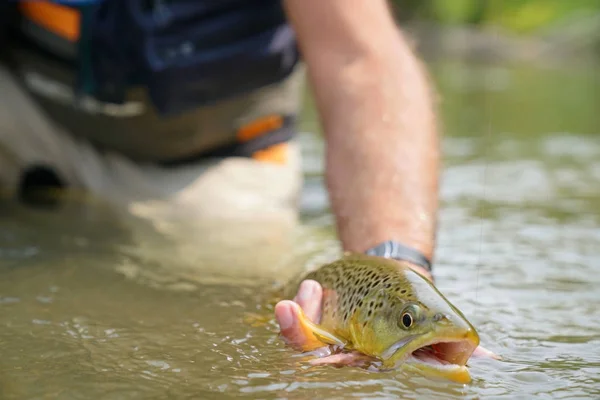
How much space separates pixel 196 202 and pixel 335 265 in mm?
1431

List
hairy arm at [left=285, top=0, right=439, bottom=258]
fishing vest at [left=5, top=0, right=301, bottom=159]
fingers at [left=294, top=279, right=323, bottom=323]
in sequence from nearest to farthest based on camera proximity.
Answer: fingers at [left=294, top=279, right=323, bottom=323] → hairy arm at [left=285, top=0, right=439, bottom=258] → fishing vest at [left=5, top=0, right=301, bottom=159]

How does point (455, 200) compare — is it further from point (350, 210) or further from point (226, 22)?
point (350, 210)

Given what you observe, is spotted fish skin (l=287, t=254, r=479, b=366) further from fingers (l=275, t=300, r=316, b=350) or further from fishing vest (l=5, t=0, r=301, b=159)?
Answer: fishing vest (l=5, t=0, r=301, b=159)

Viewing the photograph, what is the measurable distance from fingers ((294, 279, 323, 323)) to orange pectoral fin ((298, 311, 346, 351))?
72 mm

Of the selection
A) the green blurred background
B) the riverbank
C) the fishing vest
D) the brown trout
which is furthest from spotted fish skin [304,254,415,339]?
the green blurred background

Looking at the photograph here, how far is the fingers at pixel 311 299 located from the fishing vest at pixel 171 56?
1.30 metres

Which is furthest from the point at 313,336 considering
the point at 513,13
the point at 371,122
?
the point at 513,13

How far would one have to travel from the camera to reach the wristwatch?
70.5 inches

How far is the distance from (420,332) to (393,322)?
0.07 m

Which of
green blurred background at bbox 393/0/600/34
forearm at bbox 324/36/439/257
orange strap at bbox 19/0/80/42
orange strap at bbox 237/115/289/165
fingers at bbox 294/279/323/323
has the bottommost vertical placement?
fingers at bbox 294/279/323/323

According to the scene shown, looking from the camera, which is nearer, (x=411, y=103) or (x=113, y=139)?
(x=411, y=103)

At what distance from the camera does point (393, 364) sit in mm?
1479

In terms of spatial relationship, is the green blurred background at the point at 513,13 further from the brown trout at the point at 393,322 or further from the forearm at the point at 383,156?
the brown trout at the point at 393,322

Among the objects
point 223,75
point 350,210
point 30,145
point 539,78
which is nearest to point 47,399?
point 350,210
